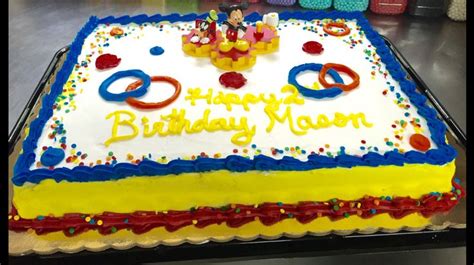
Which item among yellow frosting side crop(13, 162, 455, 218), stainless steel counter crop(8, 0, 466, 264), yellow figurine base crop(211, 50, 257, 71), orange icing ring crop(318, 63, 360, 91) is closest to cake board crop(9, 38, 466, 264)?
yellow frosting side crop(13, 162, 455, 218)

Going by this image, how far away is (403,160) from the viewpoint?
1839 millimetres

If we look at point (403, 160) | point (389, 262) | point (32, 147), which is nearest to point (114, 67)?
point (32, 147)

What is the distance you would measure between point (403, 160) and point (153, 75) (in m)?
1.22

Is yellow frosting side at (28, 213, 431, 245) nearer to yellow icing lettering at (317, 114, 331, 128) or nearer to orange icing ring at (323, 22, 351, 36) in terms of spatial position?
yellow icing lettering at (317, 114, 331, 128)

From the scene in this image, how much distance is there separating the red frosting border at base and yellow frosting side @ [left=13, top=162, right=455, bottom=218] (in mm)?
24

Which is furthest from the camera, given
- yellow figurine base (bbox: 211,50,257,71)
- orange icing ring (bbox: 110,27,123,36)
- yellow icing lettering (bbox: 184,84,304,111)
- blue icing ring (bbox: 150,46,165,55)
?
orange icing ring (bbox: 110,27,123,36)

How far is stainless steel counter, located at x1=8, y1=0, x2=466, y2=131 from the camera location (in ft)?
10.1

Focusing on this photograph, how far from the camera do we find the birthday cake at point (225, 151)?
1.80 metres

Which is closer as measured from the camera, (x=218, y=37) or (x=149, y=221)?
(x=149, y=221)

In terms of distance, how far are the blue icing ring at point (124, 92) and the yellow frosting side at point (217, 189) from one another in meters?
0.48

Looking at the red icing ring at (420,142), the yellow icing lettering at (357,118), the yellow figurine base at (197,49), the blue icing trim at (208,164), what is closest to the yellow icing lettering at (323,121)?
the yellow icing lettering at (357,118)

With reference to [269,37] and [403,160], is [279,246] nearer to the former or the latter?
Answer: [403,160]

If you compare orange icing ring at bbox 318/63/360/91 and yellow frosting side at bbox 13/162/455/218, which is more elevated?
orange icing ring at bbox 318/63/360/91

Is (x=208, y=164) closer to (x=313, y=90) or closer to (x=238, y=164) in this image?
(x=238, y=164)
